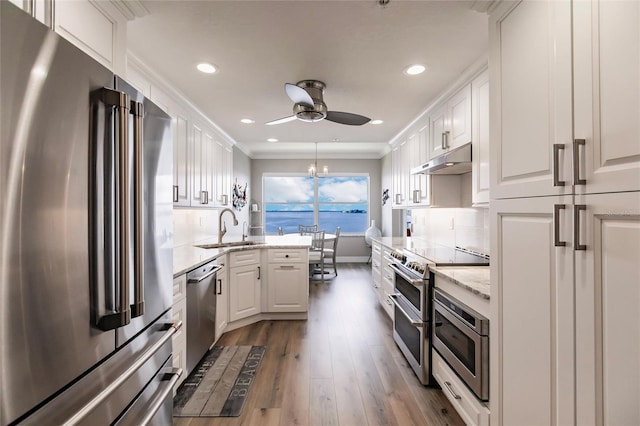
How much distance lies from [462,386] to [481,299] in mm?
593

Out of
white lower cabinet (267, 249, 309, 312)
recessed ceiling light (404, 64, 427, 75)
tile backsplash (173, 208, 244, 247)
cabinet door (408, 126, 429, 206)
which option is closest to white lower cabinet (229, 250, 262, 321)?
white lower cabinet (267, 249, 309, 312)

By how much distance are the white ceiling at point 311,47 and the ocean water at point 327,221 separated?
162 inches

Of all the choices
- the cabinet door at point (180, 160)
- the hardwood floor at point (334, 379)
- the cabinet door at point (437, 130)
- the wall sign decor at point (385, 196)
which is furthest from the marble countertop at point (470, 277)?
the wall sign decor at point (385, 196)

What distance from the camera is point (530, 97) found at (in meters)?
1.13

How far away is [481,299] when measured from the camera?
152cm

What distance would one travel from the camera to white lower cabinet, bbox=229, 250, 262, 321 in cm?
313

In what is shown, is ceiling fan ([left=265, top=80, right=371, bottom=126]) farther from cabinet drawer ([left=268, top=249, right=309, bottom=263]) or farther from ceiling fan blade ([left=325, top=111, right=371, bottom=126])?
cabinet drawer ([left=268, top=249, right=309, bottom=263])

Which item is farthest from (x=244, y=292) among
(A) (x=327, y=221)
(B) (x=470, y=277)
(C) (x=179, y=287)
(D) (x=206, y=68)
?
(A) (x=327, y=221)

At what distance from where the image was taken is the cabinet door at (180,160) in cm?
286

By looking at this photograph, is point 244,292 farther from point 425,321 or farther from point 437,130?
point 437,130

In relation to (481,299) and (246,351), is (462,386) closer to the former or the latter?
(481,299)

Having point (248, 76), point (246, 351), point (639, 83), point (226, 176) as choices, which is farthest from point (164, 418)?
point (226, 176)

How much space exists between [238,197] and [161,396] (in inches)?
176

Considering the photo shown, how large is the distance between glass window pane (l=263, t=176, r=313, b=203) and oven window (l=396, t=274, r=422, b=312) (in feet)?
15.4
